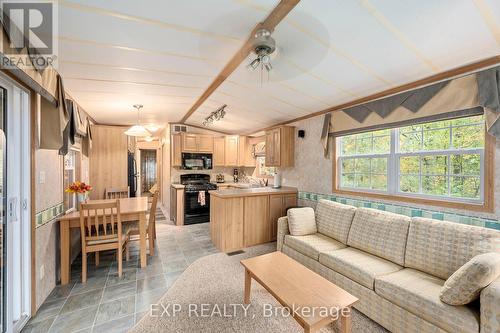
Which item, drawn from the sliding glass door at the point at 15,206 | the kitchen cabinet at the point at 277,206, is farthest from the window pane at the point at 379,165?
the sliding glass door at the point at 15,206

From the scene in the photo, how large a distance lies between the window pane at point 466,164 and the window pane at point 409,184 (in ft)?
1.17

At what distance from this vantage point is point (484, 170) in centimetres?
196

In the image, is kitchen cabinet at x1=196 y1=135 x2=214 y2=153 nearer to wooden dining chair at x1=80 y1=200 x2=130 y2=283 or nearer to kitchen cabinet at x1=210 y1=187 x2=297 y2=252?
kitchen cabinet at x1=210 y1=187 x2=297 y2=252

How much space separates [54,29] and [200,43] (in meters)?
1.07

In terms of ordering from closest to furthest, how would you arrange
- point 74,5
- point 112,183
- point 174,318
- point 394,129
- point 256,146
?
1. point 74,5
2. point 174,318
3. point 394,129
4. point 112,183
5. point 256,146

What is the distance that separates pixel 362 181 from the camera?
3.11 m

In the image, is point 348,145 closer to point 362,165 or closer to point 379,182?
point 362,165

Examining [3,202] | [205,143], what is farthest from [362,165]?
[3,202]

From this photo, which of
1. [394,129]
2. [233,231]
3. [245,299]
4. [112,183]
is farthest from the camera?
[112,183]

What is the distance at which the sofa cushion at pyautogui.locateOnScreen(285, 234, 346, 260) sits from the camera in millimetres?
2523

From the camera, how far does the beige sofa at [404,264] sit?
1.43 meters

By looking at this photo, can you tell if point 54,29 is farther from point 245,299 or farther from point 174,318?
point 245,299

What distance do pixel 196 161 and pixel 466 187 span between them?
4999 mm

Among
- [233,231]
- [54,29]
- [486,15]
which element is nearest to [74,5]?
[54,29]
